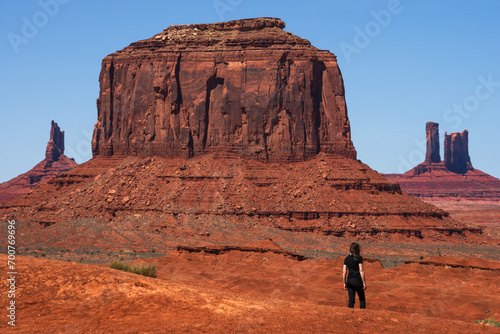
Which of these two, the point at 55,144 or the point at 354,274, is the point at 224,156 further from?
the point at 55,144

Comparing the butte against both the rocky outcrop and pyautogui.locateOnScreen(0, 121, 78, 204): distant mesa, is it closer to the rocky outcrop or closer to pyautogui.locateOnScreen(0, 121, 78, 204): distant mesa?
pyautogui.locateOnScreen(0, 121, 78, 204): distant mesa

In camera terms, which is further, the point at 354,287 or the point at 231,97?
the point at 231,97

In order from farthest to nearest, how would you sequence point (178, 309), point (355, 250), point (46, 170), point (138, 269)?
point (46, 170), point (138, 269), point (355, 250), point (178, 309)

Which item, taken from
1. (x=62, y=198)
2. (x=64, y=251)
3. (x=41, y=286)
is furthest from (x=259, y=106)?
(x=41, y=286)

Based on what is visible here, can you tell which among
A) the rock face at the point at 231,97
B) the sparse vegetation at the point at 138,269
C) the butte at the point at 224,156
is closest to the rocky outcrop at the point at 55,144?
→ the butte at the point at 224,156

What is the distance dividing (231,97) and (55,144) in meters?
107

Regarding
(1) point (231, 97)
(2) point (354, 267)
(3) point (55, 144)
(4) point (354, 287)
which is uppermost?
(3) point (55, 144)

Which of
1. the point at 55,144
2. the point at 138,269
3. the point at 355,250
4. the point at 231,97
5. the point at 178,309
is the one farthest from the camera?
the point at 55,144

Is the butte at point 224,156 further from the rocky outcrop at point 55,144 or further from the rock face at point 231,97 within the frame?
the rocky outcrop at point 55,144

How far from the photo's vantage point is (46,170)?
554 feet

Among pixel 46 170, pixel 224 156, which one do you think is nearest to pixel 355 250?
pixel 224 156

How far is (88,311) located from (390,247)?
5498 cm

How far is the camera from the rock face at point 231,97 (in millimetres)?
86000

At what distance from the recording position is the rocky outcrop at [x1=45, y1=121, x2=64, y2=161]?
178m
